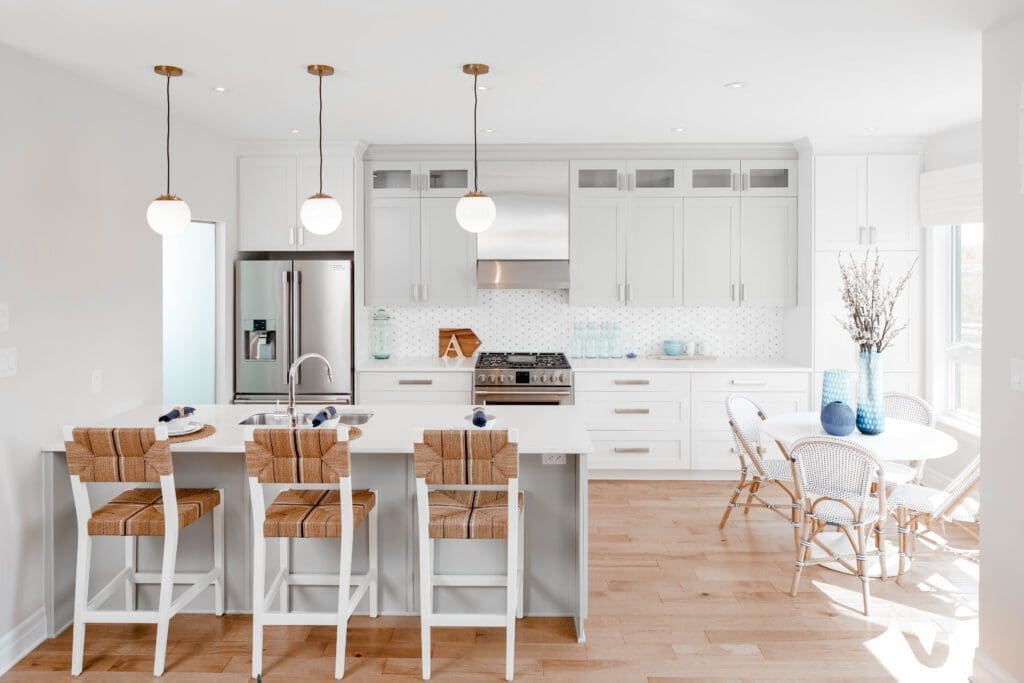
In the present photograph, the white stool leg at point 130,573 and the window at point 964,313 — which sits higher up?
the window at point 964,313

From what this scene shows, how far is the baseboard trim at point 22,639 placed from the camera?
3006 millimetres

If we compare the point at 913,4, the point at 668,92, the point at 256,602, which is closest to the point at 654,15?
the point at 913,4

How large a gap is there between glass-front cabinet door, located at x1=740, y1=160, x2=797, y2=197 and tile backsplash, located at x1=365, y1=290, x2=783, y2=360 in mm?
973

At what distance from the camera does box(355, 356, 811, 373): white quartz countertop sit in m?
5.62

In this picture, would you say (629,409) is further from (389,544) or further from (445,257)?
(389,544)

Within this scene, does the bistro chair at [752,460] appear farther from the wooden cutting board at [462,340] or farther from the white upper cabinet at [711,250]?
the wooden cutting board at [462,340]

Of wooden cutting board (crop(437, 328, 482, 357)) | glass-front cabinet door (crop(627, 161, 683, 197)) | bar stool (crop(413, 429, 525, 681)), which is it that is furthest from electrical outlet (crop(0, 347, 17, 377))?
glass-front cabinet door (crop(627, 161, 683, 197))

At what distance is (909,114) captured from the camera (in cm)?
470

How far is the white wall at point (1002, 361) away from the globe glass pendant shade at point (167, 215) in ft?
10.9

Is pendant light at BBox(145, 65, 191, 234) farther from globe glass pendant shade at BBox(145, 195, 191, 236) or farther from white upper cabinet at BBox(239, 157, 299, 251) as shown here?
white upper cabinet at BBox(239, 157, 299, 251)

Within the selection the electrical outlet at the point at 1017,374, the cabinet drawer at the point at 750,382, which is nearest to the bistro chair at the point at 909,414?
the cabinet drawer at the point at 750,382

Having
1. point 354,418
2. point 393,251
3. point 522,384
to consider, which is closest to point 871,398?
point 522,384

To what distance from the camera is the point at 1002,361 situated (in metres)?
2.82

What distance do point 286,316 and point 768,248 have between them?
3.69 m
